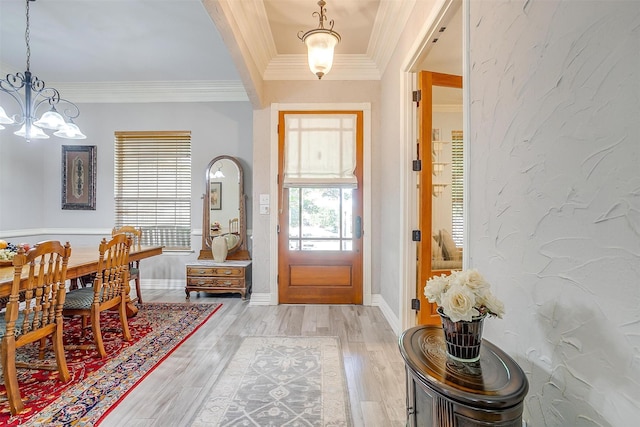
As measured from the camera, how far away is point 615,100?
72 cm

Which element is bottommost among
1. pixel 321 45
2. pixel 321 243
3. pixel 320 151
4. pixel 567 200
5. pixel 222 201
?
pixel 321 243

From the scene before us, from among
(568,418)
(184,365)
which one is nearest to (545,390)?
(568,418)

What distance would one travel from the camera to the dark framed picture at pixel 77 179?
14.3 ft

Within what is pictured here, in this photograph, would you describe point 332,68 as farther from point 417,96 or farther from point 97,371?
point 97,371

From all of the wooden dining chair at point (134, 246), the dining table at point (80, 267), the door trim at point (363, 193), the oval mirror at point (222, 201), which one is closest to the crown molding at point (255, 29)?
the door trim at point (363, 193)

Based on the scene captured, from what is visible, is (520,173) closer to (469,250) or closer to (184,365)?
(469,250)

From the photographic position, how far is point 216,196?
4215 mm

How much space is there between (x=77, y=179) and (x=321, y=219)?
3.71 meters

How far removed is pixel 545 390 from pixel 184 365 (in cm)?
221

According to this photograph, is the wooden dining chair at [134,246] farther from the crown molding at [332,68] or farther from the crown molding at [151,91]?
the crown molding at [332,68]

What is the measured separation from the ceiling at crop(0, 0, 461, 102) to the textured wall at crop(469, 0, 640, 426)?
70.0 inches

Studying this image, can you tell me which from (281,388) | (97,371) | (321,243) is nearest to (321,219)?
(321,243)

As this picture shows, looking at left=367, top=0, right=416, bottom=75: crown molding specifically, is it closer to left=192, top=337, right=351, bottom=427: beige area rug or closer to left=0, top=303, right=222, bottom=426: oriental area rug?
left=192, top=337, right=351, bottom=427: beige area rug

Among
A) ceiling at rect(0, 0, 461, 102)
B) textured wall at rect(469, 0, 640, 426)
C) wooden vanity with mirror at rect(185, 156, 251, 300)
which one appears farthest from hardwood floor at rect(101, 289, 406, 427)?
ceiling at rect(0, 0, 461, 102)
